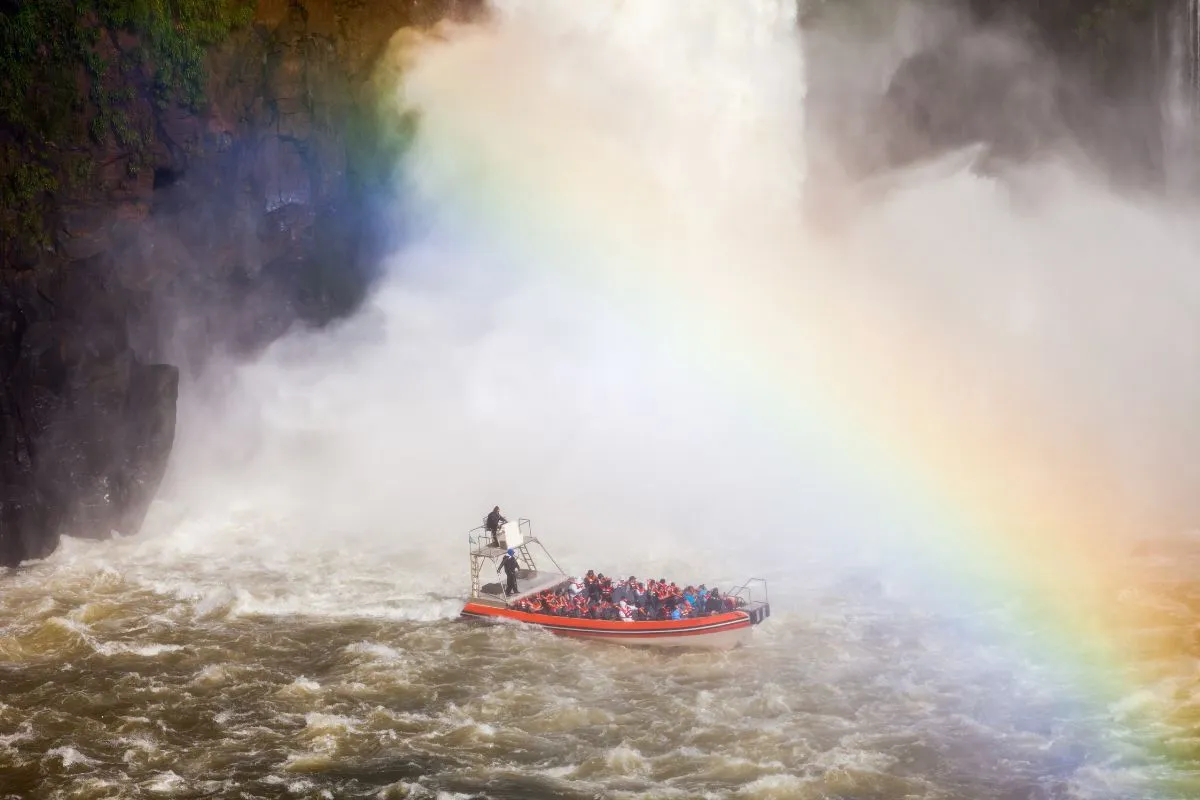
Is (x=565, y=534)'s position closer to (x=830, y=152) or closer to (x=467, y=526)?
(x=467, y=526)

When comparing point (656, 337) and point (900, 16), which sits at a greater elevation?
point (900, 16)

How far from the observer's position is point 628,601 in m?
23.9

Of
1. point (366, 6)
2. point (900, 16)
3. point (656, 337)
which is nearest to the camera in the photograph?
point (366, 6)

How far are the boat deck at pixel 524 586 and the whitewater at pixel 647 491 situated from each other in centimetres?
102

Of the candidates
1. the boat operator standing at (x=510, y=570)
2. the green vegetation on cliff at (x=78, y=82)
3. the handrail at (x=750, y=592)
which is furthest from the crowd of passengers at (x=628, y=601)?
the green vegetation on cliff at (x=78, y=82)

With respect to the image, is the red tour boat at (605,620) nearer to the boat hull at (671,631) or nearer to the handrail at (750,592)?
the boat hull at (671,631)

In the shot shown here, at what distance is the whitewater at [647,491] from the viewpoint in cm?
1900

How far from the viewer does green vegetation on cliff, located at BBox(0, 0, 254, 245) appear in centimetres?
2897

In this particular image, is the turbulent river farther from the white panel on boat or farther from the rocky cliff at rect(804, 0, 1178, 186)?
the rocky cliff at rect(804, 0, 1178, 186)

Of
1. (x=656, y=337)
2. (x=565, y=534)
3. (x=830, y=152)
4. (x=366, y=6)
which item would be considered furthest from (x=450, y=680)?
(x=830, y=152)

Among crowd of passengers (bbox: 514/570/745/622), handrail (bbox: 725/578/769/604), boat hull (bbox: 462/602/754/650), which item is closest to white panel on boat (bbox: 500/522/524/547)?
crowd of passengers (bbox: 514/570/745/622)

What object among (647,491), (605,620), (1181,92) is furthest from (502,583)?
(1181,92)

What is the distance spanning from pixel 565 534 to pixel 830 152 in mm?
21421

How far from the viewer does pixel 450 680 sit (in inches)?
866
